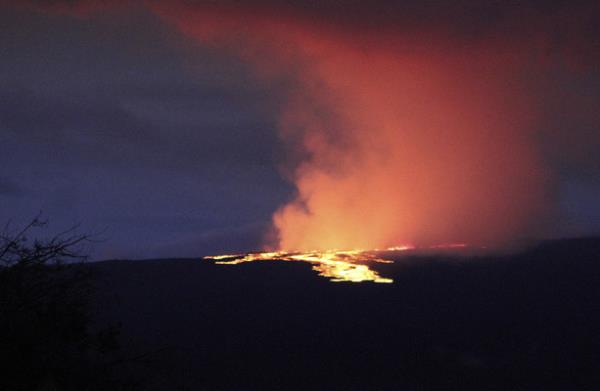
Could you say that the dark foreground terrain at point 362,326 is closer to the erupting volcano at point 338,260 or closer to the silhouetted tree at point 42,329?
the erupting volcano at point 338,260

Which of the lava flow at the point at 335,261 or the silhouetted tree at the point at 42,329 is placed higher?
the lava flow at the point at 335,261

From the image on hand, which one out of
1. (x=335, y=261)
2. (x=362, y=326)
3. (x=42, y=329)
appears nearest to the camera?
(x=42, y=329)

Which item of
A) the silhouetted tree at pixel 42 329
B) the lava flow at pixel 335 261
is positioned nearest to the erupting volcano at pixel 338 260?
the lava flow at pixel 335 261

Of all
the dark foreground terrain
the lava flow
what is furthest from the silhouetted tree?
the lava flow

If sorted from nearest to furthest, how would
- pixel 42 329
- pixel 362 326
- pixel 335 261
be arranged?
pixel 42 329, pixel 362 326, pixel 335 261

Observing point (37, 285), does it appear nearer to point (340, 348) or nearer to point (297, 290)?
point (340, 348)

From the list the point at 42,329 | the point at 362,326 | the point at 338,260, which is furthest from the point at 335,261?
the point at 42,329

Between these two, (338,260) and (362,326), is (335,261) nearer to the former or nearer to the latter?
(338,260)

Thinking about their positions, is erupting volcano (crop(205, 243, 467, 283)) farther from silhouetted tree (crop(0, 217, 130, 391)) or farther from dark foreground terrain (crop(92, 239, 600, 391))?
silhouetted tree (crop(0, 217, 130, 391))
